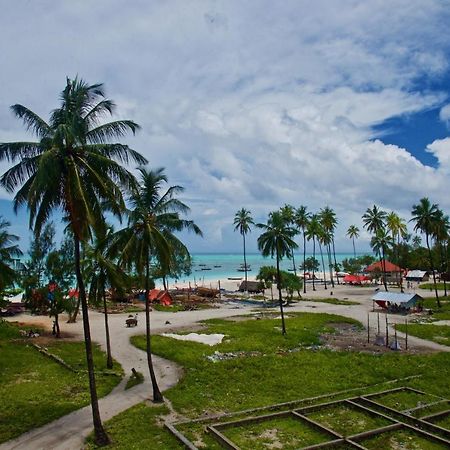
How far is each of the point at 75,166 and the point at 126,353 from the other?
20.2m

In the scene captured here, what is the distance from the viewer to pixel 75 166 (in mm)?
15672

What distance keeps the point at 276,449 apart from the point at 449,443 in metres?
6.59

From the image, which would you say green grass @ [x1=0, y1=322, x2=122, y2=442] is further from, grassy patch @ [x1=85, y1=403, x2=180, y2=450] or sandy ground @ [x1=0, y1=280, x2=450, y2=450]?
grassy patch @ [x1=85, y1=403, x2=180, y2=450]

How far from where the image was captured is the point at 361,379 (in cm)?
2431

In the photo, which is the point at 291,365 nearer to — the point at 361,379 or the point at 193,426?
the point at 361,379

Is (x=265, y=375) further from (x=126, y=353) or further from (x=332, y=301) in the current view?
(x=332, y=301)

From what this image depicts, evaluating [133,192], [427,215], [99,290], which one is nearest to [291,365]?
[99,290]

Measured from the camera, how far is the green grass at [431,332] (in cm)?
3443

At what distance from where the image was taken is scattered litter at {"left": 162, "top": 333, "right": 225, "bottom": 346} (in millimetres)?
34375

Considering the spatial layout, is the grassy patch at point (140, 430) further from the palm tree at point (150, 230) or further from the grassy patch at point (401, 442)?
the grassy patch at point (401, 442)

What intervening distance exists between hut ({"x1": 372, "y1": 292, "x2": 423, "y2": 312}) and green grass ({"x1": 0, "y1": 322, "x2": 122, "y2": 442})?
117 feet

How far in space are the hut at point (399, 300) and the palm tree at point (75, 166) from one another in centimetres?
4290

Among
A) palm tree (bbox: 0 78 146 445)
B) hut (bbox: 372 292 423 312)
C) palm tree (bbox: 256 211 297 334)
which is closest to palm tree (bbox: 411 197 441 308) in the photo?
hut (bbox: 372 292 423 312)

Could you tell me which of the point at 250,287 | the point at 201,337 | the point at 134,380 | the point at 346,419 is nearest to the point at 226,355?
the point at 201,337
